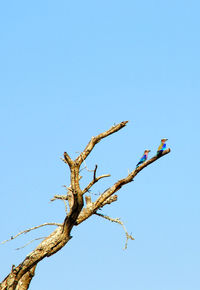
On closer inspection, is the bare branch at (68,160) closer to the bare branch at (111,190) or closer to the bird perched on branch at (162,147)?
the bare branch at (111,190)

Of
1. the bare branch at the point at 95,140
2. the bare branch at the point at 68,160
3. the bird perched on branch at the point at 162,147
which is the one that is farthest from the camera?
the bird perched on branch at the point at 162,147

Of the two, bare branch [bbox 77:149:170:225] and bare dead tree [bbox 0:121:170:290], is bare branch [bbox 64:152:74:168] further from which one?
bare branch [bbox 77:149:170:225]

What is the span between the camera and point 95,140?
1401 cm

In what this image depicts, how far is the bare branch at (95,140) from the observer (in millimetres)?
13391

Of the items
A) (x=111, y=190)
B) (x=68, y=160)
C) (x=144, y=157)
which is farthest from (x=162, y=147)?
(x=68, y=160)

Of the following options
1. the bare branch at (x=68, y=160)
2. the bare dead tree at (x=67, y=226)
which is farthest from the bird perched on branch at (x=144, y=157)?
the bare branch at (x=68, y=160)

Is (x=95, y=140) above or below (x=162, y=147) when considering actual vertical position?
above

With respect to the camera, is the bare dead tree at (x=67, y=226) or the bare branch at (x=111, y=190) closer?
the bare dead tree at (x=67, y=226)

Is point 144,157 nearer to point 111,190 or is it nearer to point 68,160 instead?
point 111,190

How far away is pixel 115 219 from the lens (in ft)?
51.1

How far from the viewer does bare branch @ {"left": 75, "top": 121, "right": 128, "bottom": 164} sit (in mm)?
13391

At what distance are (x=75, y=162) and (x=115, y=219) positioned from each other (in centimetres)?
313

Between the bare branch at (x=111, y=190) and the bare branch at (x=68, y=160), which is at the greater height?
the bare branch at (x=68, y=160)

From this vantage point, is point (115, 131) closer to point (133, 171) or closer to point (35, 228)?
point (133, 171)
